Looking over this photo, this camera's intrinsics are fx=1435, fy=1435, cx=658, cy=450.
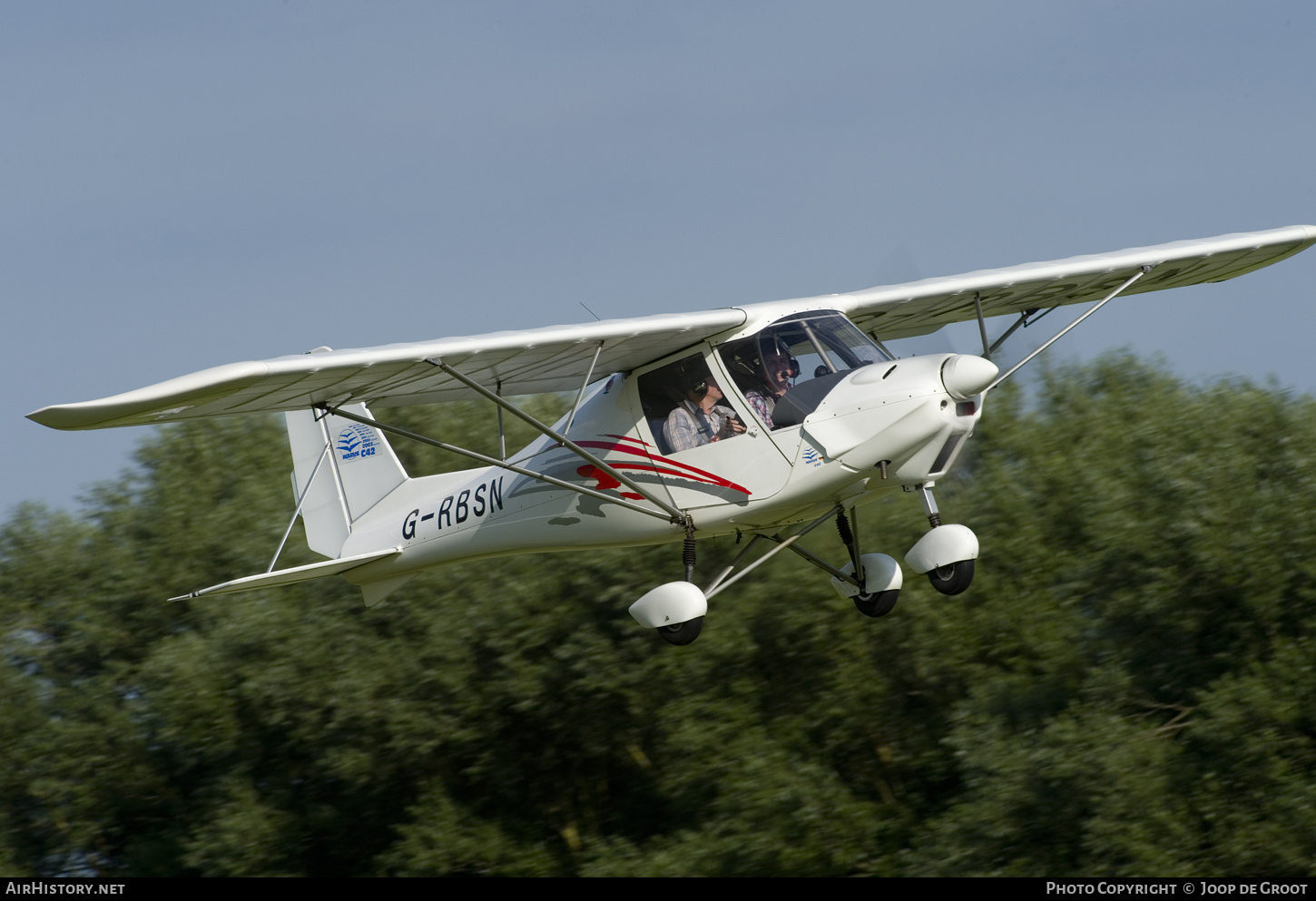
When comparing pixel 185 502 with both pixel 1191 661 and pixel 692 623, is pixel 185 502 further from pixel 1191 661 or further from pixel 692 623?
pixel 692 623

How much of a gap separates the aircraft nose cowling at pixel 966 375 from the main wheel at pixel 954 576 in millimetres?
1408

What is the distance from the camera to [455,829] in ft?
86.3

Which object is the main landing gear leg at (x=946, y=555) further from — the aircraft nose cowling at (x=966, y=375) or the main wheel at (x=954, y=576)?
the aircraft nose cowling at (x=966, y=375)

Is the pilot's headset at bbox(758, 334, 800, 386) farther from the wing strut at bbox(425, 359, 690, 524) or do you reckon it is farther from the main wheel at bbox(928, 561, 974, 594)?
the main wheel at bbox(928, 561, 974, 594)

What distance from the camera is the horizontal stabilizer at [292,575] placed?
11562 millimetres

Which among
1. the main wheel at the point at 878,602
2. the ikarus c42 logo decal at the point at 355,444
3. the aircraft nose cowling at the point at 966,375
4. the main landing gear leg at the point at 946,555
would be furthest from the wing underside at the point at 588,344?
the ikarus c42 logo decal at the point at 355,444

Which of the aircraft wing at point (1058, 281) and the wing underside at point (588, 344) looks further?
the aircraft wing at point (1058, 281)

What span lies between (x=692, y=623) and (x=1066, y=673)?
533 inches

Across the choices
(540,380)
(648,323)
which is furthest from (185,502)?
(648,323)

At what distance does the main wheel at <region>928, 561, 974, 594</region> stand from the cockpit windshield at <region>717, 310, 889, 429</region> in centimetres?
164

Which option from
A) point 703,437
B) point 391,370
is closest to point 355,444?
point 391,370

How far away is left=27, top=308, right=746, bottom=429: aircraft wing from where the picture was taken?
915 cm

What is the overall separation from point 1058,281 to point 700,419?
4.11 meters

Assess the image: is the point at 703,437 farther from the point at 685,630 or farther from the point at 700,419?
the point at 685,630
